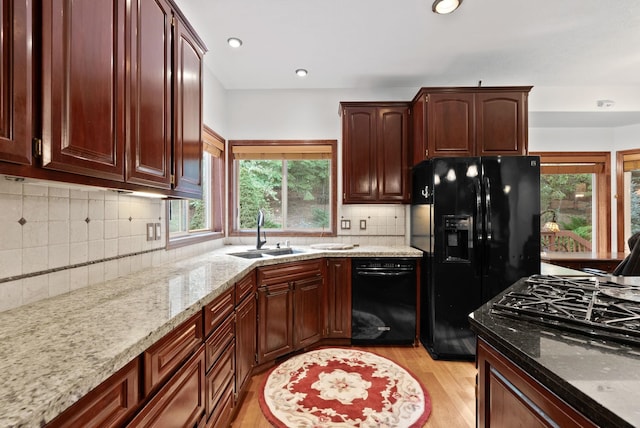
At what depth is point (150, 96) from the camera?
1.44 m

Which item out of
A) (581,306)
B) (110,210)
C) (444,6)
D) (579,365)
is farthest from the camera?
(444,6)

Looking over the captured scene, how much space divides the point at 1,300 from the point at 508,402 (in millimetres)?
1771

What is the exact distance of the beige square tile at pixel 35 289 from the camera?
3.77ft

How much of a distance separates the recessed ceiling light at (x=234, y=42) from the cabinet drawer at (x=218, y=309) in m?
2.02

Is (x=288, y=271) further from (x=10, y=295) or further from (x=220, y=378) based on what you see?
(x=10, y=295)

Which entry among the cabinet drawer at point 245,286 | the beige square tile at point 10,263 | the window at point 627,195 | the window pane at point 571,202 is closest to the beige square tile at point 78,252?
the beige square tile at point 10,263

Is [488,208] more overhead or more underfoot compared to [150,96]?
more underfoot

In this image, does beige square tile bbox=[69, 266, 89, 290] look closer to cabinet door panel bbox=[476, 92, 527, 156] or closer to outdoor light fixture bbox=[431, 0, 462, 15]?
outdoor light fixture bbox=[431, 0, 462, 15]

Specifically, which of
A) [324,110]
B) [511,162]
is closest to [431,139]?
[511,162]

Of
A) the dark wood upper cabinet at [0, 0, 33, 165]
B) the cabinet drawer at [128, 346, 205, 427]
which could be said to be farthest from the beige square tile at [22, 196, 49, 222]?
the cabinet drawer at [128, 346, 205, 427]

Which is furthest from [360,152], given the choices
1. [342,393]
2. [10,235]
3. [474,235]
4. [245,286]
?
[10,235]

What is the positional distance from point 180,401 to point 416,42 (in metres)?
2.90

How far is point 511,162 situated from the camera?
2537 mm

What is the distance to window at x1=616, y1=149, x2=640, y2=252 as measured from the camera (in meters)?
3.67
